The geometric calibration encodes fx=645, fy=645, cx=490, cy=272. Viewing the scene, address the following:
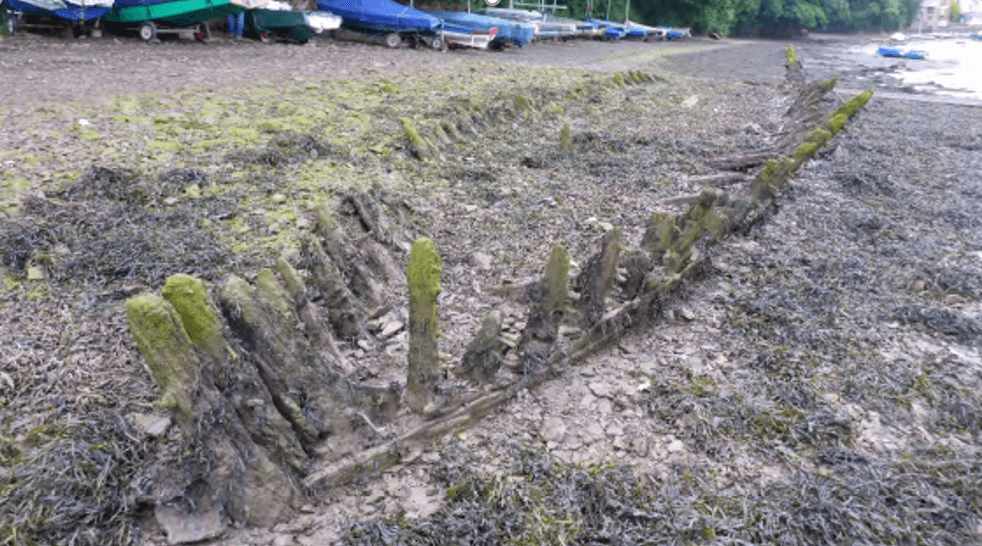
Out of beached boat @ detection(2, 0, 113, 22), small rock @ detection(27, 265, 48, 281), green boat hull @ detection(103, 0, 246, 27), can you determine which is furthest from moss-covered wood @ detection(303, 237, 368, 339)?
green boat hull @ detection(103, 0, 246, 27)

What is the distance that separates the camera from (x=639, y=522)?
316 centimetres

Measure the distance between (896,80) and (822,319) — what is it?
2748cm

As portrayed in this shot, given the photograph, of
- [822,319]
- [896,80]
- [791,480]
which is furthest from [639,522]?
[896,80]

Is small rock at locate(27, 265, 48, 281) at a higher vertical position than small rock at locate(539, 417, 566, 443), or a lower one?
higher

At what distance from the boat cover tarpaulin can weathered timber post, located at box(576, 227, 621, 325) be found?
19211mm

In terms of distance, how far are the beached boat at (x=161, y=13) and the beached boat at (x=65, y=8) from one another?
58 cm

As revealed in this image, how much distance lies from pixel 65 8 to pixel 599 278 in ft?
51.4

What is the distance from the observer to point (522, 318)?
4.99 m

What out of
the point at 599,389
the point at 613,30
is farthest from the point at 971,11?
the point at 599,389

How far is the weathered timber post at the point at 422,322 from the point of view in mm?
3129

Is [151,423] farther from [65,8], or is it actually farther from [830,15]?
[830,15]

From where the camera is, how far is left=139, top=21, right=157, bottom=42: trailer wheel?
53.4ft

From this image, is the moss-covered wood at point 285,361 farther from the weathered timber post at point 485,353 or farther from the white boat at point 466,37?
the white boat at point 466,37

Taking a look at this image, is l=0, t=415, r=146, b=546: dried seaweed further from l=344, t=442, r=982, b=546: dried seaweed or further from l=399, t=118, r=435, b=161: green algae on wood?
l=399, t=118, r=435, b=161: green algae on wood
